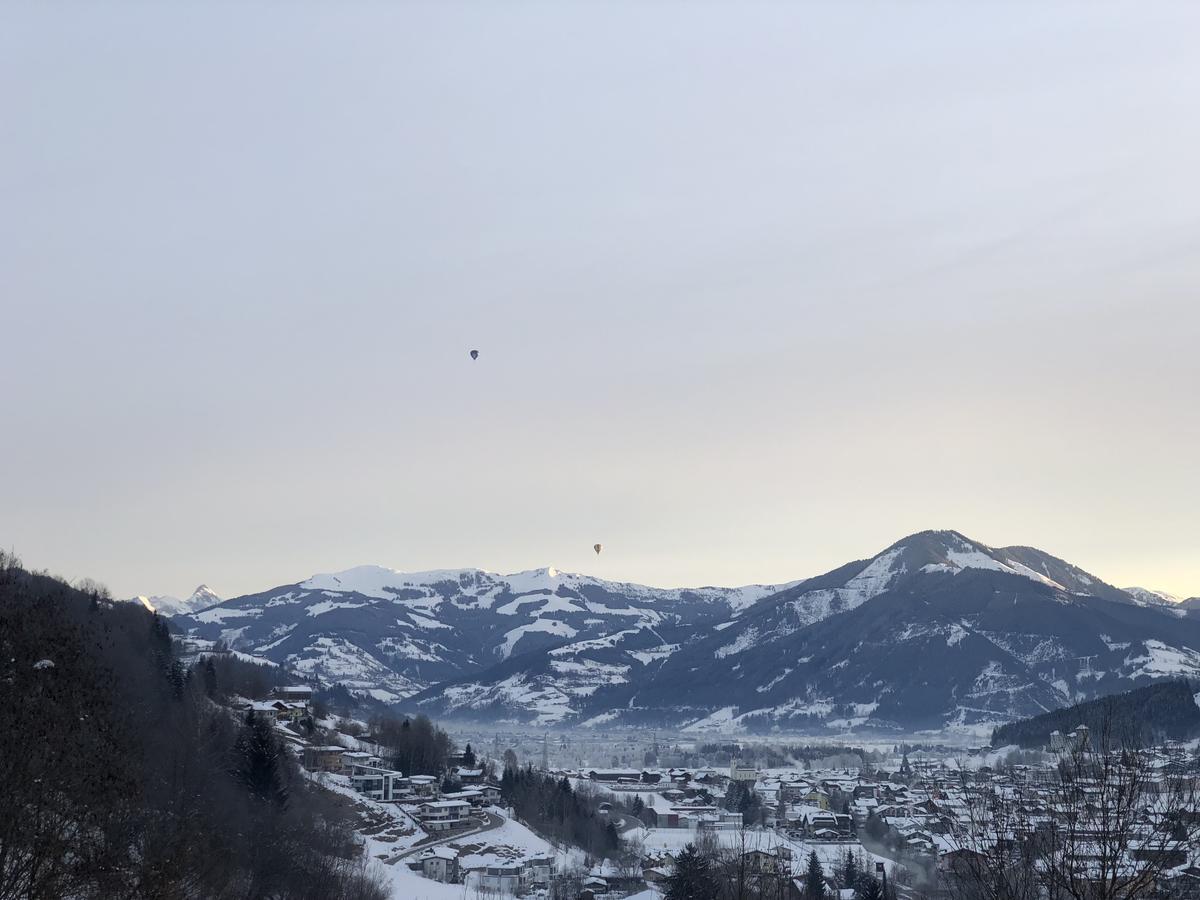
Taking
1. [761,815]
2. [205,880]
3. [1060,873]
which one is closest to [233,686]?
[761,815]

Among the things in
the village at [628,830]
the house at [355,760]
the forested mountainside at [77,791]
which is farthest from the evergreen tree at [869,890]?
the house at [355,760]

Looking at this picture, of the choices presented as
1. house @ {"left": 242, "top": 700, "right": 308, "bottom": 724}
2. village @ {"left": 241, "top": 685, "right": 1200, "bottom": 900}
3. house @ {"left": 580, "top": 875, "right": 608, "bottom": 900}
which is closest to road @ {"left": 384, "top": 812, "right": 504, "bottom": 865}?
village @ {"left": 241, "top": 685, "right": 1200, "bottom": 900}

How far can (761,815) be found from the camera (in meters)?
161

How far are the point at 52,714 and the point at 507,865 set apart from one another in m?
76.0

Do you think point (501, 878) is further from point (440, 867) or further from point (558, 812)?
point (558, 812)

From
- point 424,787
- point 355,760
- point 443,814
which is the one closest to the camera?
point 443,814

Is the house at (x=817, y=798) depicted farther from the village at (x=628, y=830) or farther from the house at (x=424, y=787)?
the house at (x=424, y=787)

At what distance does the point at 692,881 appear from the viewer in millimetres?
76750

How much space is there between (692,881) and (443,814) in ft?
168

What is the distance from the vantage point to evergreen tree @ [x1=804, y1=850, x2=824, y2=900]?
3300 inches

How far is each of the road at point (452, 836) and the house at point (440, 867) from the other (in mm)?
2061

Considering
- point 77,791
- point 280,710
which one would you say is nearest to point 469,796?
point 280,710

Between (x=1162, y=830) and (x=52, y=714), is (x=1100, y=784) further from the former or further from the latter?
(x=52, y=714)

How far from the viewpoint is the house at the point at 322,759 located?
133 meters
